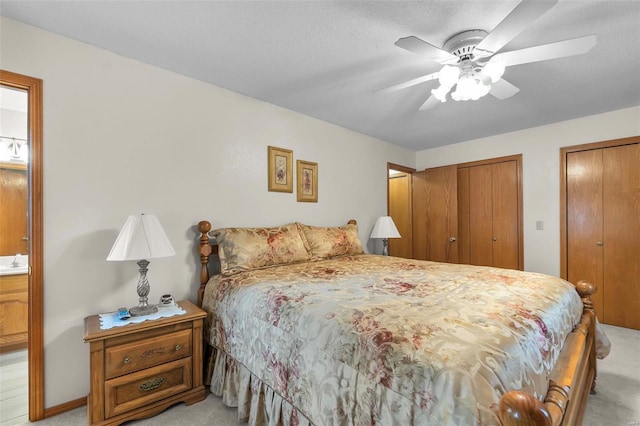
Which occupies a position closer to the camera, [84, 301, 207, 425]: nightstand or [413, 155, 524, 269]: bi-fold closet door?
[84, 301, 207, 425]: nightstand

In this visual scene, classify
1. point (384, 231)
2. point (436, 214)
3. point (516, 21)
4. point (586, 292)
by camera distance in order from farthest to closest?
point (436, 214)
point (384, 231)
point (586, 292)
point (516, 21)

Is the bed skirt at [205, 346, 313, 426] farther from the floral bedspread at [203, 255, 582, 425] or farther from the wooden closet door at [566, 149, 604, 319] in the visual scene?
the wooden closet door at [566, 149, 604, 319]

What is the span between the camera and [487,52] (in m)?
1.85

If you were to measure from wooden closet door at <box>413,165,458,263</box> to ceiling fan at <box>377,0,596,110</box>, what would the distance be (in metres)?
2.51

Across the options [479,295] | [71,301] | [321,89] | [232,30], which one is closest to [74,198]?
[71,301]

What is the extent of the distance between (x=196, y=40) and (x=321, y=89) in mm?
1127

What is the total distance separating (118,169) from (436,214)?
428cm

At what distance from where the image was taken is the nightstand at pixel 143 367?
1606 millimetres

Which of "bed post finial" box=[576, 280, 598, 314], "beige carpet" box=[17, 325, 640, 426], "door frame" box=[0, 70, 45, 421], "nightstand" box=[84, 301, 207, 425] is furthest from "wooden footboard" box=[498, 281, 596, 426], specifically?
"door frame" box=[0, 70, 45, 421]

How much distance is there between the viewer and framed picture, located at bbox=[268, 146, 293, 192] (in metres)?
3.00

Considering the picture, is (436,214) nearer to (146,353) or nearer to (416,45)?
(416,45)

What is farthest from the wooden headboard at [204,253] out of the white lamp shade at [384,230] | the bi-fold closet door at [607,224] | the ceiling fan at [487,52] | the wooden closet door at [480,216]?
the bi-fold closet door at [607,224]

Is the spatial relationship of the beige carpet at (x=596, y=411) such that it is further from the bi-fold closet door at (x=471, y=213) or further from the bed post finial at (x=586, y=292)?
the bi-fold closet door at (x=471, y=213)

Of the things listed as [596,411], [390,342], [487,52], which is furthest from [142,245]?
[596,411]
